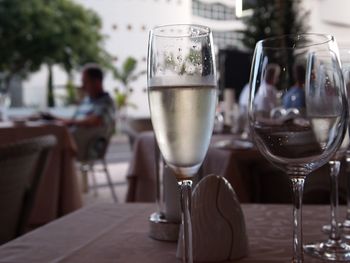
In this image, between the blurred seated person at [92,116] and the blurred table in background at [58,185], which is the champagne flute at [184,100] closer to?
the blurred table in background at [58,185]

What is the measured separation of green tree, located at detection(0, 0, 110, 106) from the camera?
39.9 ft

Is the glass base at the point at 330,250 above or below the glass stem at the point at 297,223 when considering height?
below

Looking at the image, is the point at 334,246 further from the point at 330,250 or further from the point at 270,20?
the point at 270,20

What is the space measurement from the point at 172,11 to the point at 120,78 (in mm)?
3598

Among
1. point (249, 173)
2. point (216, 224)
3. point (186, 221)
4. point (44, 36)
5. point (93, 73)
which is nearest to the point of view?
point (186, 221)

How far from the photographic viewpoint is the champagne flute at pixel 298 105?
0.46m

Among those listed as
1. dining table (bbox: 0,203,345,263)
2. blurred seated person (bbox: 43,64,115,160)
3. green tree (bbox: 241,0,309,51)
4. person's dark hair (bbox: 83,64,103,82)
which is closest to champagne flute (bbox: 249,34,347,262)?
dining table (bbox: 0,203,345,263)

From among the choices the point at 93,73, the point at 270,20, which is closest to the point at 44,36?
the point at 270,20

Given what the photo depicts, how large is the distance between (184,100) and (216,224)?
0.17 meters

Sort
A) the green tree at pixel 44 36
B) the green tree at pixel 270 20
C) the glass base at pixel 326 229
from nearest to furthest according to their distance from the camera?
the glass base at pixel 326 229, the green tree at pixel 270 20, the green tree at pixel 44 36

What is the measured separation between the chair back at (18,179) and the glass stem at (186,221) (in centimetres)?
70

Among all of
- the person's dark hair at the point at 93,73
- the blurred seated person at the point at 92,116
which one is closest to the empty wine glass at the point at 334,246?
the blurred seated person at the point at 92,116

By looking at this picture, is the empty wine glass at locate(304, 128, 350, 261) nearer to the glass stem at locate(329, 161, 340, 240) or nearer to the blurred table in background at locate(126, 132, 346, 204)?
the glass stem at locate(329, 161, 340, 240)

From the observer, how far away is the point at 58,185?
2.85 metres
